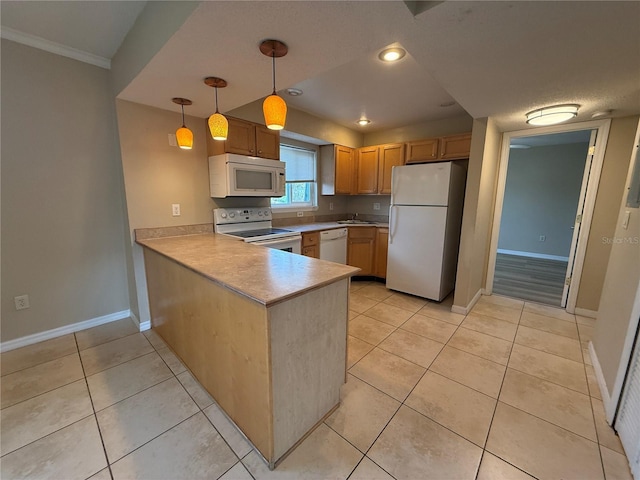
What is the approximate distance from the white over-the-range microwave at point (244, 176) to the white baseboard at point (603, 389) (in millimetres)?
3021

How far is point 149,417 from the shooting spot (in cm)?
150

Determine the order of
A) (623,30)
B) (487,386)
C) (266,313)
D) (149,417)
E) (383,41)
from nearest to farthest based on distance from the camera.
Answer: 1. (266,313)
2. (623,30)
3. (383,41)
4. (149,417)
5. (487,386)

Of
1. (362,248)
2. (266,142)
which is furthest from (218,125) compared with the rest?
(362,248)

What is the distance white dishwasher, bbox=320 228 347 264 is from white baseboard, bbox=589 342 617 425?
2.62m

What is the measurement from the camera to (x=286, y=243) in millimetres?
2986

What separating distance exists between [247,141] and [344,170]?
1773 mm

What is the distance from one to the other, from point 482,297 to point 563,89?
2375mm

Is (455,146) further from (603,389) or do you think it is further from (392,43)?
(603,389)

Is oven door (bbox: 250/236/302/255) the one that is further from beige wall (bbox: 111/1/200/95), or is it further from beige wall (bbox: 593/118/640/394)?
beige wall (bbox: 593/118/640/394)

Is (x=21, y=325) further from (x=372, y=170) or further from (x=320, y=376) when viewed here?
(x=372, y=170)

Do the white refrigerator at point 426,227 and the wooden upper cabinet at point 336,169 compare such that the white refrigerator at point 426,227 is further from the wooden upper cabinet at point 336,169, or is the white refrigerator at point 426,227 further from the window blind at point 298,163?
the window blind at point 298,163

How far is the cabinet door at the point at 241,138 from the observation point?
104 inches

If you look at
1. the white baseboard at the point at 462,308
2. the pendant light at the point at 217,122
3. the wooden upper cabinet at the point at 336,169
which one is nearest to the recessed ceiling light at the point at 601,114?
the white baseboard at the point at 462,308

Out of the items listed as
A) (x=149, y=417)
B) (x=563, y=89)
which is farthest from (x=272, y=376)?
(x=563, y=89)
